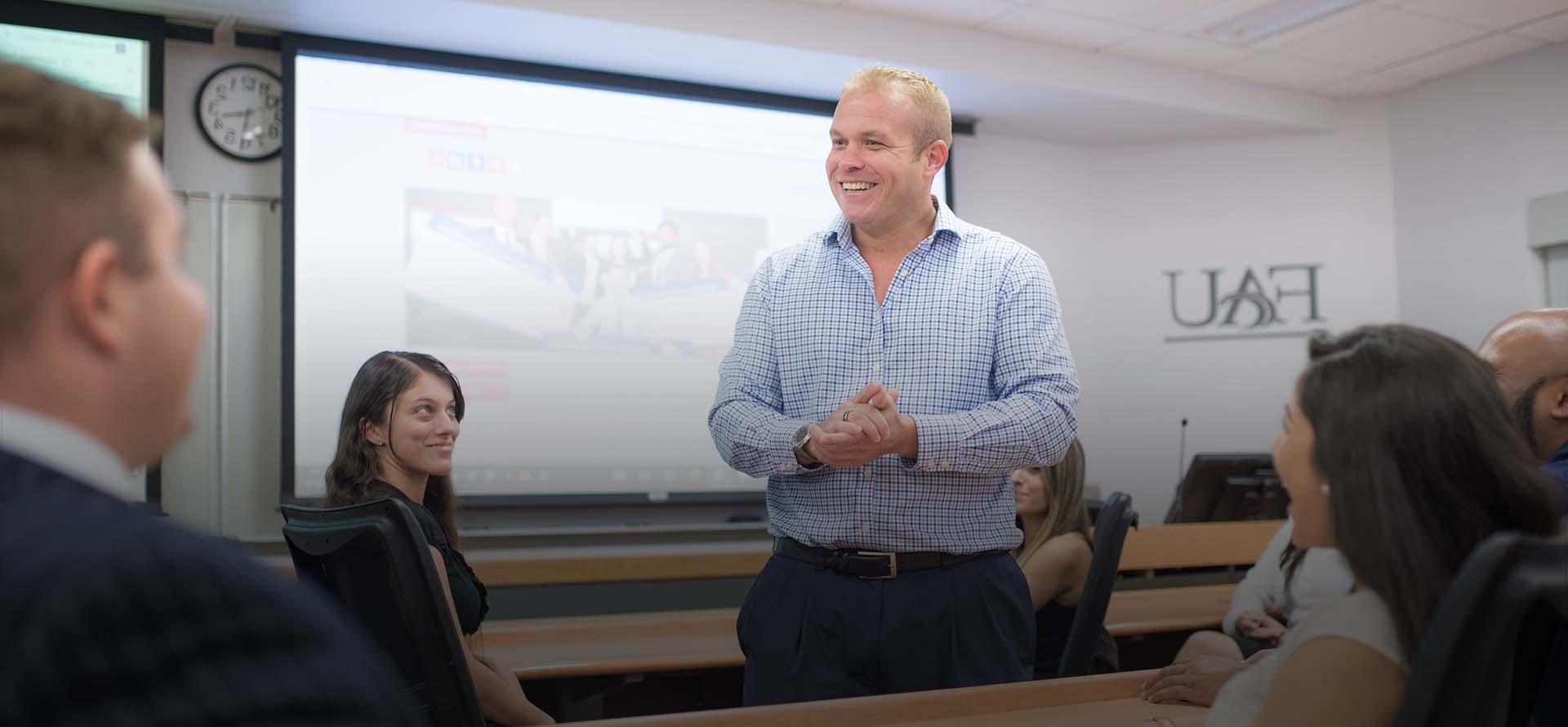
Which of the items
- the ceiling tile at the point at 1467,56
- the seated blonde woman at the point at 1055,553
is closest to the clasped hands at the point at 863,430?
the seated blonde woman at the point at 1055,553

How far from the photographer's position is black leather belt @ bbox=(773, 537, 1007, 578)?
1821mm

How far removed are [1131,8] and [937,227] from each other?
11.3 feet

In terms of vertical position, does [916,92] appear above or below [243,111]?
below

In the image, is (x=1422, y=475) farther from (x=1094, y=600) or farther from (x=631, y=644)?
(x=631, y=644)

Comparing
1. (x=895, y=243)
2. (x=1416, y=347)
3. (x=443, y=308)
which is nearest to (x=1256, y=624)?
(x=895, y=243)

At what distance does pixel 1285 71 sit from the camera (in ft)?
19.2

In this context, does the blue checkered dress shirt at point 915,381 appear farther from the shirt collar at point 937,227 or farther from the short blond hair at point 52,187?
the short blond hair at point 52,187

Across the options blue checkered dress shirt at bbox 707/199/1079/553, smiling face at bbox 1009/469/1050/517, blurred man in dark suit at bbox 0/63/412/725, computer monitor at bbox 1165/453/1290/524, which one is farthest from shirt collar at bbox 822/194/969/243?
computer monitor at bbox 1165/453/1290/524

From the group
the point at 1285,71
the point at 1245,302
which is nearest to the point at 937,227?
the point at 1285,71

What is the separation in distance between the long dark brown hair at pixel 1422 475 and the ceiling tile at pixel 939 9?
13.5ft

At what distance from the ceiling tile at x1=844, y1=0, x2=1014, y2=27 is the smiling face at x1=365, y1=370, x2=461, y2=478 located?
3235mm

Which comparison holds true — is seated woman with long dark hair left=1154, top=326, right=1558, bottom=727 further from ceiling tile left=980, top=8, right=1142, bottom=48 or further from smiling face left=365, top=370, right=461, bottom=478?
ceiling tile left=980, top=8, right=1142, bottom=48

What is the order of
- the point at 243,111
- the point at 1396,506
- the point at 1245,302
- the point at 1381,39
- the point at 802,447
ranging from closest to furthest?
the point at 1396,506
the point at 802,447
the point at 243,111
the point at 1381,39
the point at 1245,302

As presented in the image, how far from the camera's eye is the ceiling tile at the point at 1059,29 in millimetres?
5078
